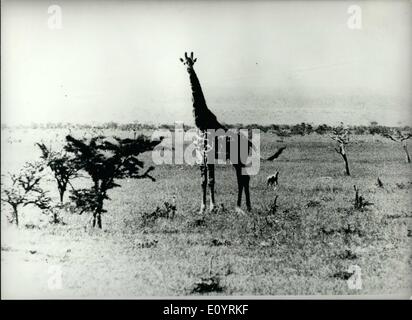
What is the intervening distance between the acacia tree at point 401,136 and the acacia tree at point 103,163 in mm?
3738

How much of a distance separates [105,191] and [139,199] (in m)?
0.56

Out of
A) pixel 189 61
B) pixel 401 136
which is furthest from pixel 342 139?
pixel 189 61

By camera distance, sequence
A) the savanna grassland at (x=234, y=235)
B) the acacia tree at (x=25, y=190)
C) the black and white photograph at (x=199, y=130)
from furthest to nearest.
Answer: the acacia tree at (x=25, y=190), the black and white photograph at (x=199, y=130), the savanna grassland at (x=234, y=235)

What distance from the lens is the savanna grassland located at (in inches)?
261

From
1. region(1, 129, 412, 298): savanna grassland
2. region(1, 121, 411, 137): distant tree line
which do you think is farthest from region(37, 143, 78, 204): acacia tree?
region(1, 121, 411, 137): distant tree line

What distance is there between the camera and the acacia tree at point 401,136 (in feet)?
23.2

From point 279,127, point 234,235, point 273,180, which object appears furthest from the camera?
point 279,127

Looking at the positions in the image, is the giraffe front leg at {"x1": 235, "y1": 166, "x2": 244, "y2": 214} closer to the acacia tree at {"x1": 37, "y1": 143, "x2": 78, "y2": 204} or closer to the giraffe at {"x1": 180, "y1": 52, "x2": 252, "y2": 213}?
the giraffe at {"x1": 180, "y1": 52, "x2": 252, "y2": 213}

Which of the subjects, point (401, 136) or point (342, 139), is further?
point (342, 139)

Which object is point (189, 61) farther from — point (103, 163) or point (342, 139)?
point (342, 139)

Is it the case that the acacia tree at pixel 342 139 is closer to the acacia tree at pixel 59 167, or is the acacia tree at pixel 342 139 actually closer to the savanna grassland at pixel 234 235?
the savanna grassland at pixel 234 235

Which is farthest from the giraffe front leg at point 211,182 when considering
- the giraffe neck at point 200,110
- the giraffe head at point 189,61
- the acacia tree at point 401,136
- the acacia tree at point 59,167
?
the acacia tree at point 401,136

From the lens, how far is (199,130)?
729 cm

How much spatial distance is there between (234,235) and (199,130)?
5.84 feet
